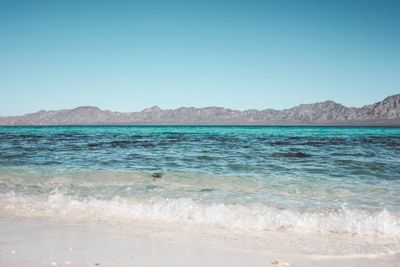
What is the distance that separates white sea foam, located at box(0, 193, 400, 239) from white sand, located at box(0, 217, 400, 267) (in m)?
0.45

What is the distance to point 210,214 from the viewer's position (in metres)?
6.91

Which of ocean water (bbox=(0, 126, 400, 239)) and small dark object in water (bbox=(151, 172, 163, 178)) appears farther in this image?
small dark object in water (bbox=(151, 172, 163, 178))

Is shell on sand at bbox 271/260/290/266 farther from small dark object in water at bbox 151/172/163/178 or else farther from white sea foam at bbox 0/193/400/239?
small dark object in water at bbox 151/172/163/178

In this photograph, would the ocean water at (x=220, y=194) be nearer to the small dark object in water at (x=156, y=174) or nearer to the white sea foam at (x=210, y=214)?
the white sea foam at (x=210, y=214)

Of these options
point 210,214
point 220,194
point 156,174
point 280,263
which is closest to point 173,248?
point 280,263

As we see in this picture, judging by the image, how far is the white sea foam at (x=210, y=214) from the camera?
6234 mm

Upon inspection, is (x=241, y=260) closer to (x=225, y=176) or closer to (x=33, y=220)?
(x=33, y=220)

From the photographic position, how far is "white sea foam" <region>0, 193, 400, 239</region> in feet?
20.5

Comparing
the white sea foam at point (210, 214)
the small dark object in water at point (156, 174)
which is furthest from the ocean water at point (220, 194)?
the small dark object in water at point (156, 174)

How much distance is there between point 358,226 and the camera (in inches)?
244

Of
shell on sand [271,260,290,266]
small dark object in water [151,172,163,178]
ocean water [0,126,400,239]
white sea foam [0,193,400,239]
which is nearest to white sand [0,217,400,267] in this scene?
shell on sand [271,260,290,266]

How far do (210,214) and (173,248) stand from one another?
196cm

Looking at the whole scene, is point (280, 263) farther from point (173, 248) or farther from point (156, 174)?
point (156, 174)

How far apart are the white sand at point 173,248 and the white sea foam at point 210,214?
45cm
